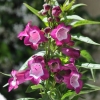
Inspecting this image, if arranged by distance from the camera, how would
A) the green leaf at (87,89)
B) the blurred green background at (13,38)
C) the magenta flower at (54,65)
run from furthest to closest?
1. the blurred green background at (13,38)
2. the green leaf at (87,89)
3. the magenta flower at (54,65)

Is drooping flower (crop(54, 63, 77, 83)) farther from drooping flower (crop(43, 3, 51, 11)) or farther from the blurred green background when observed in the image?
the blurred green background

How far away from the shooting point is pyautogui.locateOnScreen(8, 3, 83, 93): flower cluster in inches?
54.1

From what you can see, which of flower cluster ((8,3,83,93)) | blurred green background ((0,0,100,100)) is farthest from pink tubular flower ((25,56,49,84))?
blurred green background ((0,0,100,100))

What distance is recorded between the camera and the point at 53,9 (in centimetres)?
139

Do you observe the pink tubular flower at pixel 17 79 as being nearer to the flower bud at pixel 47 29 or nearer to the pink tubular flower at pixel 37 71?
the pink tubular flower at pixel 37 71

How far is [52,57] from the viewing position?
143 centimetres

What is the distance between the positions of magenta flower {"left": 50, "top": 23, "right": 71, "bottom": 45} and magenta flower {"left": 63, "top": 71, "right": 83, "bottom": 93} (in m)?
0.10

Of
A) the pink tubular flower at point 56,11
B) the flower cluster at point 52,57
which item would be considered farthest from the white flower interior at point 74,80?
the pink tubular flower at point 56,11

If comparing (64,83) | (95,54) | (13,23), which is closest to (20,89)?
(13,23)

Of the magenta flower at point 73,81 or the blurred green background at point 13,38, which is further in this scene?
→ the blurred green background at point 13,38

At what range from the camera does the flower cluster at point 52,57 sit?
1375 mm

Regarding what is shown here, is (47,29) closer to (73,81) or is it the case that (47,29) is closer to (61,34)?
(61,34)

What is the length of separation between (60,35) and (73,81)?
0.15m

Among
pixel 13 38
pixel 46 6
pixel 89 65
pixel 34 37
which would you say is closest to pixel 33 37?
pixel 34 37
